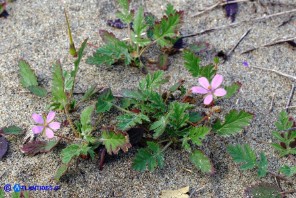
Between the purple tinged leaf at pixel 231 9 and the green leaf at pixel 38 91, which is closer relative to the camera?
the green leaf at pixel 38 91

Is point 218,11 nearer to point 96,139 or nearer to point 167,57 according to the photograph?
point 167,57

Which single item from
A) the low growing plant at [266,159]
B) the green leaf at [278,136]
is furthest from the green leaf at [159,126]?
the green leaf at [278,136]

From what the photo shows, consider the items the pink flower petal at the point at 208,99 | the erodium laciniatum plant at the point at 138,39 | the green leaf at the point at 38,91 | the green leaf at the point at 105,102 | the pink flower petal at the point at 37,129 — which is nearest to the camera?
the pink flower petal at the point at 37,129

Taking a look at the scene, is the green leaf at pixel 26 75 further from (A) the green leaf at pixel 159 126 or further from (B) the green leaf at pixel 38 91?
(A) the green leaf at pixel 159 126

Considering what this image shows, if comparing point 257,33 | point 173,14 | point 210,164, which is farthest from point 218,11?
point 210,164

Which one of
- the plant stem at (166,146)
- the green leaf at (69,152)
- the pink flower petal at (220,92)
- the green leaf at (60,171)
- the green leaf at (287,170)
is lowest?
the green leaf at (287,170)

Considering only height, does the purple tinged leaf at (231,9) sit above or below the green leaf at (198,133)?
above
